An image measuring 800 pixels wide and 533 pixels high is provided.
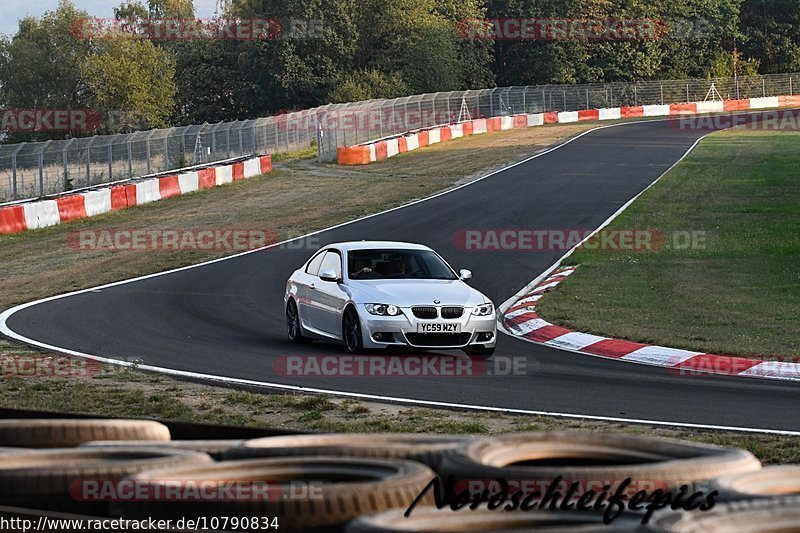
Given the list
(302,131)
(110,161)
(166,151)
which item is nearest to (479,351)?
(110,161)

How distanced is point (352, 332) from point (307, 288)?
144 cm

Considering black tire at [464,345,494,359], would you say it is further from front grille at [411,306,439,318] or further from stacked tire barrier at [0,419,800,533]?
stacked tire barrier at [0,419,800,533]

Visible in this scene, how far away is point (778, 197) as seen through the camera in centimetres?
3031

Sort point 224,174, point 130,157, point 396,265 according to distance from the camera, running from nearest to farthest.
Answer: point 396,265
point 130,157
point 224,174

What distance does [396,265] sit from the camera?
51.4 feet

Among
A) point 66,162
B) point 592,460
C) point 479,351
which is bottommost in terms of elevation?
point 479,351

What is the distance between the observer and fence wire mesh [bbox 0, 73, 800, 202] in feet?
123

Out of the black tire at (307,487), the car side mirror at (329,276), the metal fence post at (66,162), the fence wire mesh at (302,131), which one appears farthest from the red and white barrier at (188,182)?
the black tire at (307,487)

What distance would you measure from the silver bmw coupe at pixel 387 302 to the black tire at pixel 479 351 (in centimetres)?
1

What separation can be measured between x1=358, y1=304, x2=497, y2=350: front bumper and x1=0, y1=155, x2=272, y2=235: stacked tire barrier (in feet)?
61.0

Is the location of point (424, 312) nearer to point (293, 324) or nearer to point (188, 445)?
point (293, 324)

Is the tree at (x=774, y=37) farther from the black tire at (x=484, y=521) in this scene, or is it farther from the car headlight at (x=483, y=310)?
the black tire at (x=484, y=521)

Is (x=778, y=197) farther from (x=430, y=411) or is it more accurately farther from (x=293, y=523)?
(x=293, y=523)

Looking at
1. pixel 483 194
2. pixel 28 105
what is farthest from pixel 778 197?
pixel 28 105
